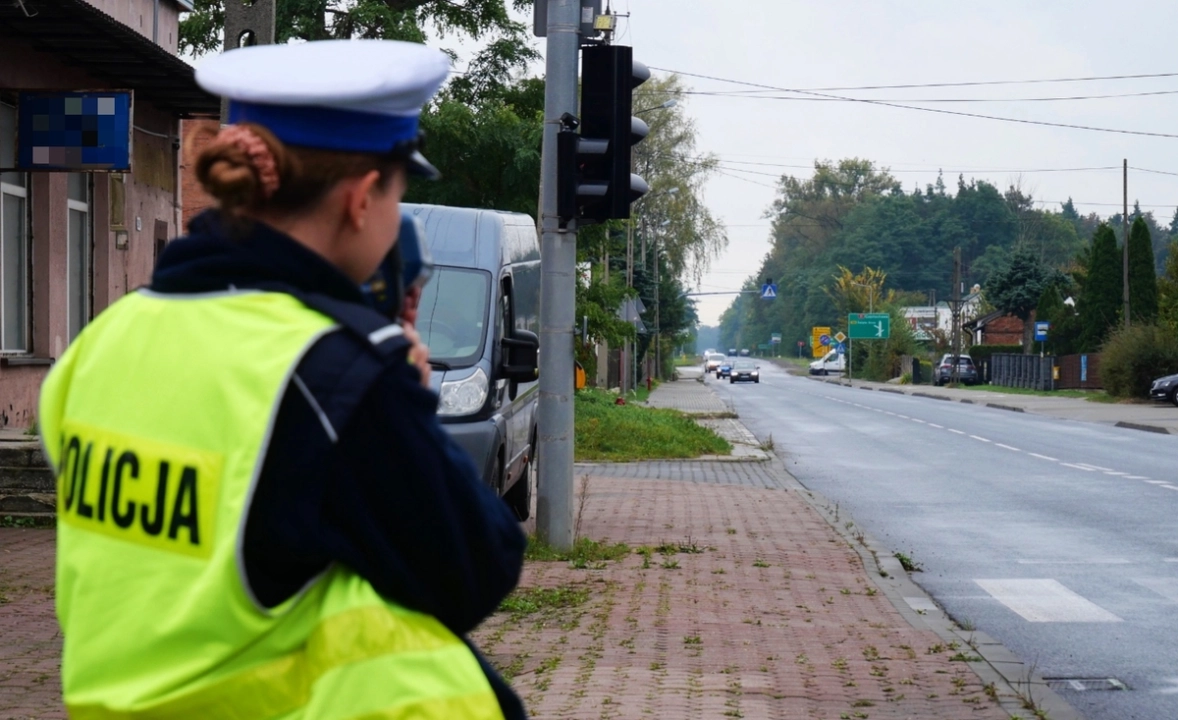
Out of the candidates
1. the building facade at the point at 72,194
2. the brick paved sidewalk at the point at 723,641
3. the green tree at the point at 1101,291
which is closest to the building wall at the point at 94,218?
the building facade at the point at 72,194

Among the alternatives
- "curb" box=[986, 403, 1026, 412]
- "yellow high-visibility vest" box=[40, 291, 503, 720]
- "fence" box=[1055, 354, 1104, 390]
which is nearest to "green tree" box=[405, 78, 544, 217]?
"yellow high-visibility vest" box=[40, 291, 503, 720]

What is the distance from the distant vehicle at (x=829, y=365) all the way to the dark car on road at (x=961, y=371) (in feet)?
96.2

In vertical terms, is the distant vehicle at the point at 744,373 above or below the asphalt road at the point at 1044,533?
below

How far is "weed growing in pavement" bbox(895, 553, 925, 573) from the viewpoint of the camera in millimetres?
11143

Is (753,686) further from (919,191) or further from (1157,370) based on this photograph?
(919,191)

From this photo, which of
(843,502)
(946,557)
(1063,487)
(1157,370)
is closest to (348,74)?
(946,557)

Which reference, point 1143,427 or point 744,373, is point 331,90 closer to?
point 1143,427

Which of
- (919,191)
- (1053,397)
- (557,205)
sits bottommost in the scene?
(1053,397)

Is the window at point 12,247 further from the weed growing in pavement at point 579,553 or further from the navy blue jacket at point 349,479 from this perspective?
the navy blue jacket at point 349,479

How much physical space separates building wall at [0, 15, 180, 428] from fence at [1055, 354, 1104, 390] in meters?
46.8

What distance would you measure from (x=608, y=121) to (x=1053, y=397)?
48.7 metres

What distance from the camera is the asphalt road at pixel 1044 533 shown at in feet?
25.9

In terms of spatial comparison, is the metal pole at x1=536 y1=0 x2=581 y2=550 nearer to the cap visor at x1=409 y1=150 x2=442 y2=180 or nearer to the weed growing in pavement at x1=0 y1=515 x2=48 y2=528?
the weed growing in pavement at x1=0 y1=515 x2=48 y2=528

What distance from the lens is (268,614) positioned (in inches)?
64.3
